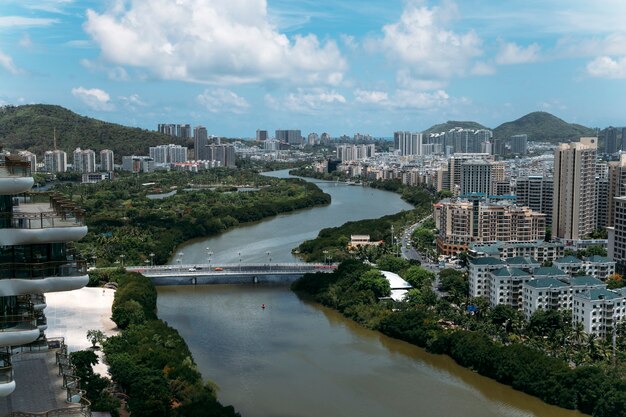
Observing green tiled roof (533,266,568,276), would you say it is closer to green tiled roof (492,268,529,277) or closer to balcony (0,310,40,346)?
green tiled roof (492,268,529,277)

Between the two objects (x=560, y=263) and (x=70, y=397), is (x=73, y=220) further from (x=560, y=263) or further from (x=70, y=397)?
(x=560, y=263)

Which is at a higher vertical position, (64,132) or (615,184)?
(64,132)

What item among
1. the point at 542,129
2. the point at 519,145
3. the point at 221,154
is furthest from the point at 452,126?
the point at 221,154

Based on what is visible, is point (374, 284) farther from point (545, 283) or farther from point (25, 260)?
point (25, 260)

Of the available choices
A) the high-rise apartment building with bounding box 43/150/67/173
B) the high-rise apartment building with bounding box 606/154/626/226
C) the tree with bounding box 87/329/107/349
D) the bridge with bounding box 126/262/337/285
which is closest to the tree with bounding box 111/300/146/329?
the tree with bounding box 87/329/107/349

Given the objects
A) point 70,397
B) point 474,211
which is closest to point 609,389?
point 70,397

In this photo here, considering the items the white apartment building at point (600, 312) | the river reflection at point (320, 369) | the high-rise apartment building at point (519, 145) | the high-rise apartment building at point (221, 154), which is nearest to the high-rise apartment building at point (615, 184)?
the white apartment building at point (600, 312)
